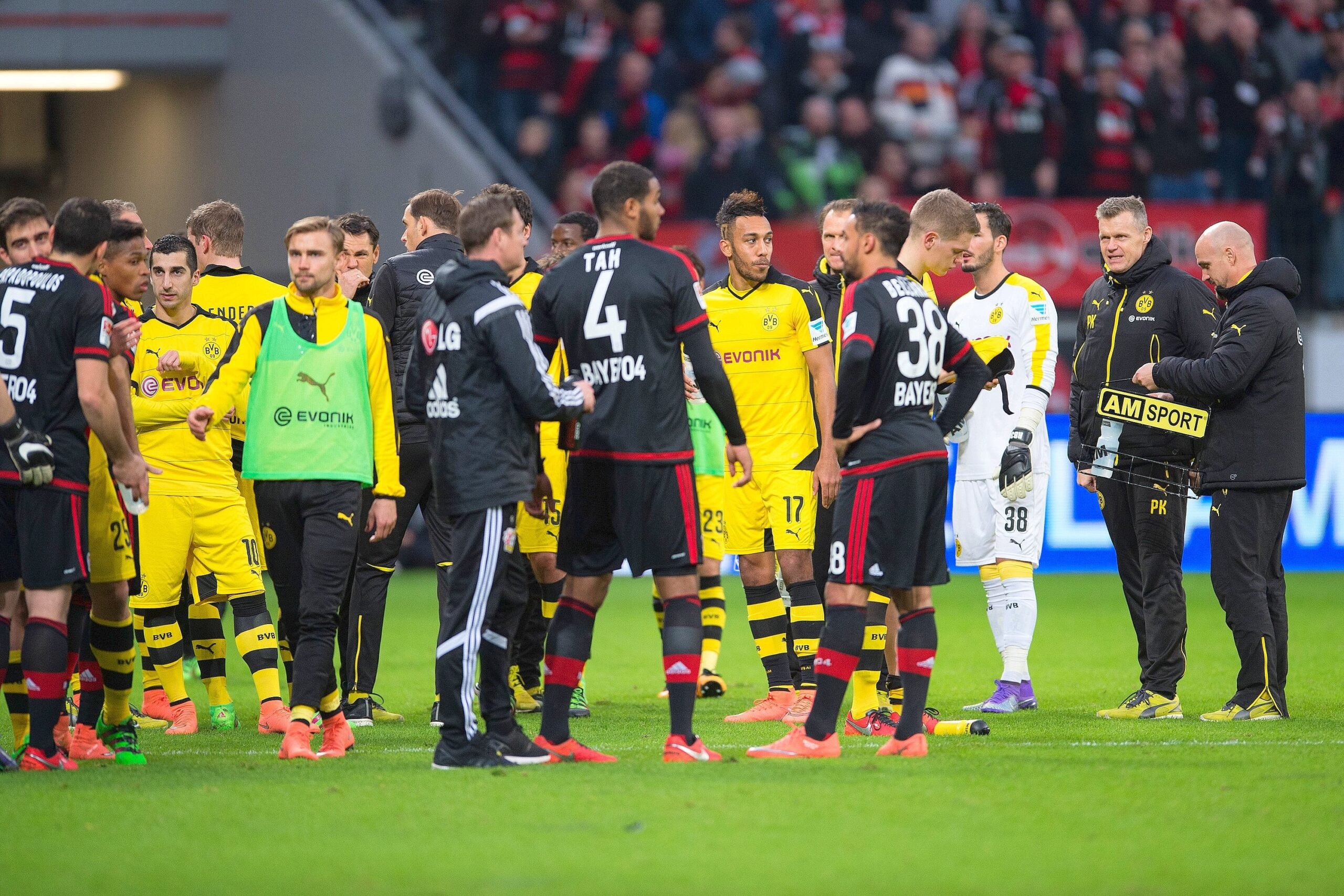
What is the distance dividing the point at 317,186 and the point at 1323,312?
11445 millimetres

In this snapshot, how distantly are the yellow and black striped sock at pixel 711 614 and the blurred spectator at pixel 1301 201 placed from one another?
34.7 feet

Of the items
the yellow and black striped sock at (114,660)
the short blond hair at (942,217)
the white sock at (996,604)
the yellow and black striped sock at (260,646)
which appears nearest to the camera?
the yellow and black striped sock at (114,660)

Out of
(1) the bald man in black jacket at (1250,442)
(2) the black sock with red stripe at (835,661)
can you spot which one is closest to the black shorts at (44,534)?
(2) the black sock with red stripe at (835,661)

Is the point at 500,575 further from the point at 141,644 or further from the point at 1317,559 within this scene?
the point at 1317,559

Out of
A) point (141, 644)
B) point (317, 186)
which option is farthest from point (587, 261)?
point (317, 186)

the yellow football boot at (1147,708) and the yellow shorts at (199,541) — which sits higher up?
the yellow shorts at (199,541)

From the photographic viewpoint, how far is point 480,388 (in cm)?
607

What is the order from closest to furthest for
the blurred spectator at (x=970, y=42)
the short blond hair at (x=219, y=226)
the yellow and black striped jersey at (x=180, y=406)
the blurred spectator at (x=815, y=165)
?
the yellow and black striped jersey at (x=180, y=406) → the short blond hair at (x=219, y=226) → the blurred spectator at (x=815, y=165) → the blurred spectator at (x=970, y=42)

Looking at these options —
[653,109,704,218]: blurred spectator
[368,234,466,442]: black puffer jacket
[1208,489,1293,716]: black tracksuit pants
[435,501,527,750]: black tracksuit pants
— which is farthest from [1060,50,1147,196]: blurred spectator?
[435,501,527,750]: black tracksuit pants

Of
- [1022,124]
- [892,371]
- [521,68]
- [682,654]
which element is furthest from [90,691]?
[1022,124]

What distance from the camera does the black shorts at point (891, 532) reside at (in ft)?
20.4

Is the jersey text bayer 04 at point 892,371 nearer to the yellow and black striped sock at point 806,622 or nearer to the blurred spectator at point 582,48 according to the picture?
the yellow and black striped sock at point 806,622

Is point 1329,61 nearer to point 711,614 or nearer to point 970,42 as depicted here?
point 970,42

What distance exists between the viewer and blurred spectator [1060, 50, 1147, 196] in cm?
1766
